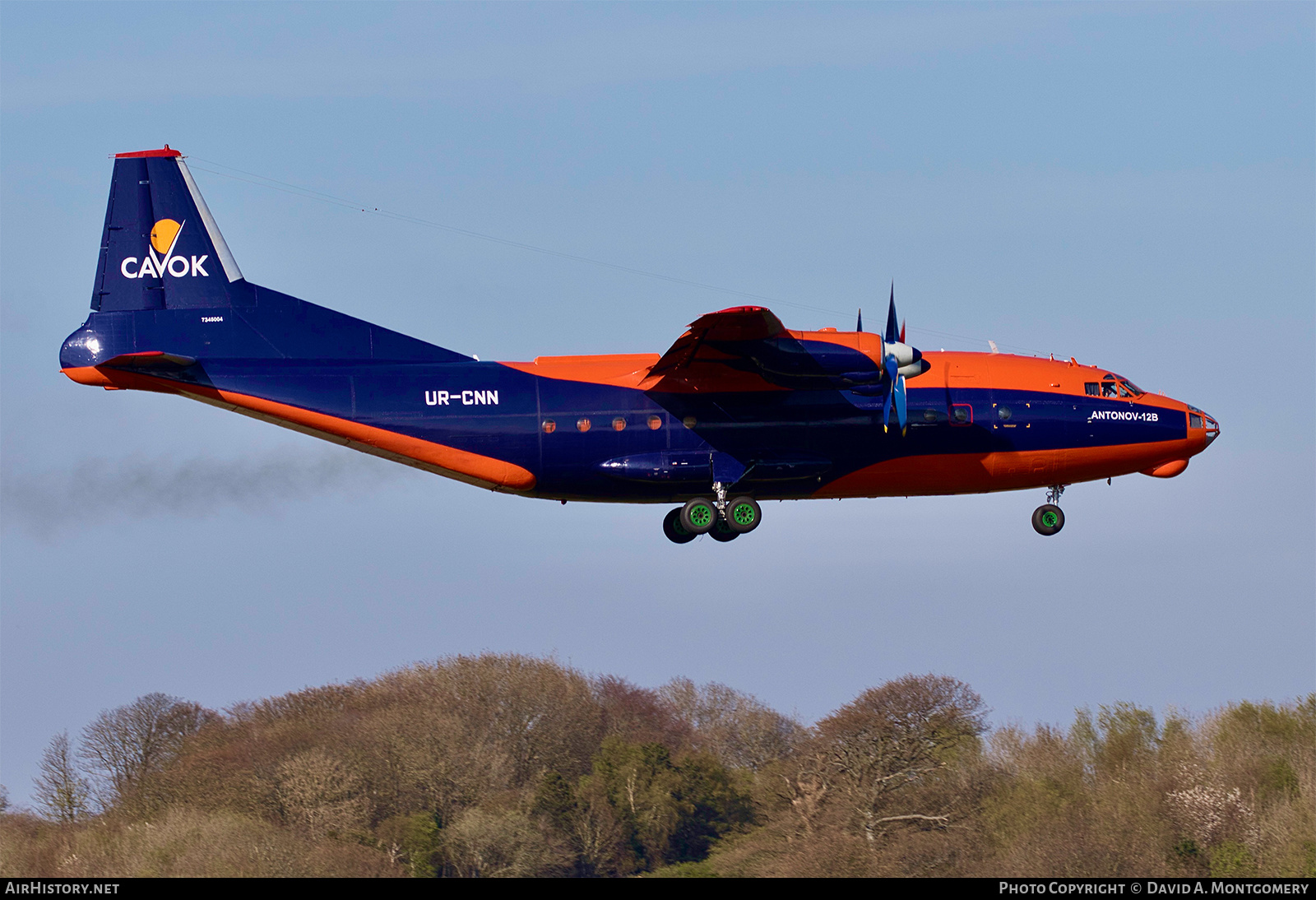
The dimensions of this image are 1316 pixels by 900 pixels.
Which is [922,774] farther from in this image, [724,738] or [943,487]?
[724,738]

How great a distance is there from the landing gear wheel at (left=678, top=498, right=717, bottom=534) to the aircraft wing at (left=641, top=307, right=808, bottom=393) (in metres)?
2.39

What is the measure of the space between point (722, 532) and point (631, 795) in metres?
24.7

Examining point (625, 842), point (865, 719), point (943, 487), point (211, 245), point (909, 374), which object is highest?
point (211, 245)

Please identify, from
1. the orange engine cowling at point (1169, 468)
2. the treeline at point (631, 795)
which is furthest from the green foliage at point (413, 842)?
the orange engine cowling at point (1169, 468)

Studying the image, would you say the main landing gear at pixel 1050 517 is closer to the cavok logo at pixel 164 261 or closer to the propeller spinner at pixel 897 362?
the propeller spinner at pixel 897 362

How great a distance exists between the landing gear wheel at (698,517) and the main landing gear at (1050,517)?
767 cm

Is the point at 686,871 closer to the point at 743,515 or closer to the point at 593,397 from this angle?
the point at 743,515

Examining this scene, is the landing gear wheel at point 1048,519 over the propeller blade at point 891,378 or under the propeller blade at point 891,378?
under

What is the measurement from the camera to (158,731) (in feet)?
189

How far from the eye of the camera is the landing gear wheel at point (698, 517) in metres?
34.1

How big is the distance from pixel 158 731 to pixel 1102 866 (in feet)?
107

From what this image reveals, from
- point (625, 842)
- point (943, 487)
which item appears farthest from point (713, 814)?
point (943, 487)

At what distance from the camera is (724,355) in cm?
3334

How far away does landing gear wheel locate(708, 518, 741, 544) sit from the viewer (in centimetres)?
3441
